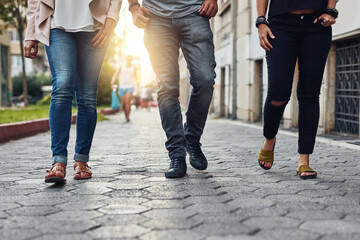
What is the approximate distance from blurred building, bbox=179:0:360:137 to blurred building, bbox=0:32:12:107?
12705mm

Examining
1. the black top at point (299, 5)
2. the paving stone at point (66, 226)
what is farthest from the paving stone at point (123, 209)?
the black top at point (299, 5)

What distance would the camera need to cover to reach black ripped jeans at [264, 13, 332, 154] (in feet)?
11.9

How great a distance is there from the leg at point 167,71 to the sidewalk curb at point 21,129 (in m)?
3.90

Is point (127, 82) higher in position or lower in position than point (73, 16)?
lower

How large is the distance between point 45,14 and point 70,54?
326 mm

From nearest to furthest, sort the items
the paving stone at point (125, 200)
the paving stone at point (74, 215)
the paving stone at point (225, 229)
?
the paving stone at point (225, 229) → the paving stone at point (74, 215) → the paving stone at point (125, 200)

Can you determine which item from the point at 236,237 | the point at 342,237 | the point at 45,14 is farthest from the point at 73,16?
the point at 342,237

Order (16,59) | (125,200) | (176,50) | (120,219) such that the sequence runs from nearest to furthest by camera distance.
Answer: (120,219) → (125,200) → (176,50) → (16,59)

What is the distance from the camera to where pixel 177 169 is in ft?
12.3

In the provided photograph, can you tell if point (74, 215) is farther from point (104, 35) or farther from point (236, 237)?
point (104, 35)

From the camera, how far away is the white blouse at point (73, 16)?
11.7 feet

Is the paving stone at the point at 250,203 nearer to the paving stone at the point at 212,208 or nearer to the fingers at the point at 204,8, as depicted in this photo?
the paving stone at the point at 212,208

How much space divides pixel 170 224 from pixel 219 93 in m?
15.3

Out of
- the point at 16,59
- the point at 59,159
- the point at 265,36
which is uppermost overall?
the point at 16,59
